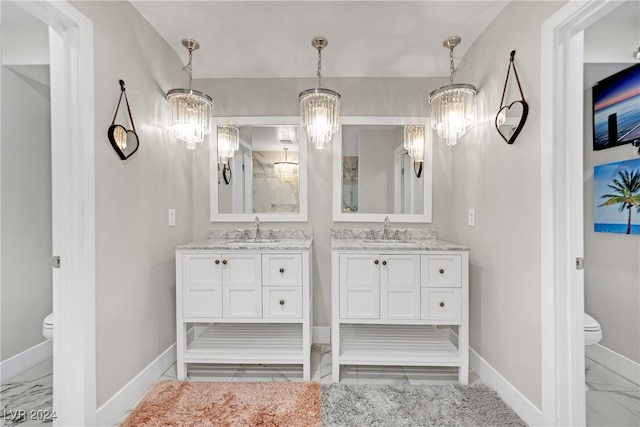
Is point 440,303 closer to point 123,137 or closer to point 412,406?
point 412,406

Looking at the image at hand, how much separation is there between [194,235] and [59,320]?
1234mm

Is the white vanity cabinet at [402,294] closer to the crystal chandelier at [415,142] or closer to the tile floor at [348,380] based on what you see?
the tile floor at [348,380]

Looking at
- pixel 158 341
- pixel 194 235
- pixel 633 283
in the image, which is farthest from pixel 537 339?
pixel 194 235

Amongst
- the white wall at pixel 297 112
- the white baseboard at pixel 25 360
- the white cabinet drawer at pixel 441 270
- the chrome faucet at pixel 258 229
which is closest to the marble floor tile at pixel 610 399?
the white cabinet drawer at pixel 441 270

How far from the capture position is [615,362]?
2.03 m

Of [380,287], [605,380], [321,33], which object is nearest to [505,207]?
[380,287]

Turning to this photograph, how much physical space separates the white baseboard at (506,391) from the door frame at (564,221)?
104 mm

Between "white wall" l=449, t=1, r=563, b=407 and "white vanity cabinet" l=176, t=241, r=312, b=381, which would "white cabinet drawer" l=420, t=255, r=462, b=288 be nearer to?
"white wall" l=449, t=1, r=563, b=407

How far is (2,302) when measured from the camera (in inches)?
79.0

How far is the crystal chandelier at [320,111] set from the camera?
6.65 feet

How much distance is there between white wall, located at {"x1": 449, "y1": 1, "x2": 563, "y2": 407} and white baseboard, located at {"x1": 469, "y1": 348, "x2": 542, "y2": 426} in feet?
0.11

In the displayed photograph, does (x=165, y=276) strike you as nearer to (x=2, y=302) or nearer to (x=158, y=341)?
(x=158, y=341)

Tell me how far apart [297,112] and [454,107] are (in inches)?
49.2

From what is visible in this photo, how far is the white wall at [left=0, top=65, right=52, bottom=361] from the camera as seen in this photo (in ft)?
6.66
